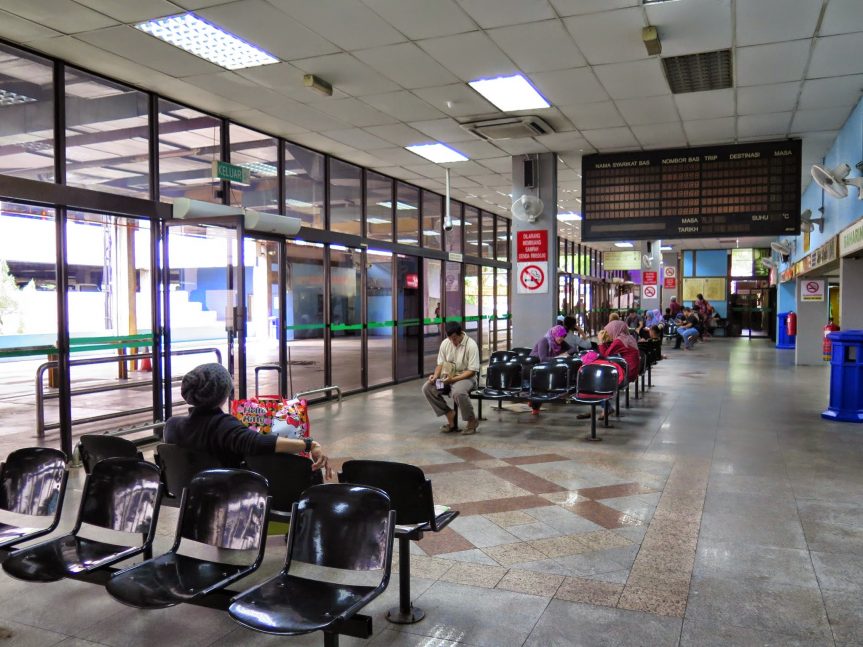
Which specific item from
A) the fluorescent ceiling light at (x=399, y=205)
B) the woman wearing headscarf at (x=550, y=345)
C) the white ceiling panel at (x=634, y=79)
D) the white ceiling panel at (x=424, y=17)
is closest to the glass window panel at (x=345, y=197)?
the fluorescent ceiling light at (x=399, y=205)

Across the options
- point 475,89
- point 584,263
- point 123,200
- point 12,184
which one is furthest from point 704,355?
point 12,184

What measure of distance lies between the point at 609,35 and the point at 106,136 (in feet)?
15.4

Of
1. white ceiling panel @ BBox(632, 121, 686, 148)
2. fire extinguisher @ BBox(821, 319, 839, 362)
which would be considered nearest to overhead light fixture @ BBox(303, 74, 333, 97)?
white ceiling panel @ BBox(632, 121, 686, 148)

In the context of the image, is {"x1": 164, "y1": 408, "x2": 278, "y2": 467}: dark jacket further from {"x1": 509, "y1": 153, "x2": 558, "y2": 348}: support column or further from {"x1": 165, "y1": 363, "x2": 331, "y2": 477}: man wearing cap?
{"x1": 509, "y1": 153, "x2": 558, "y2": 348}: support column

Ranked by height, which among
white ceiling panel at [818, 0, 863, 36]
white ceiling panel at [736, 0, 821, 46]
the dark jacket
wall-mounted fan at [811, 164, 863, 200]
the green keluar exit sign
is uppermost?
white ceiling panel at [736, 0, 821, 46]

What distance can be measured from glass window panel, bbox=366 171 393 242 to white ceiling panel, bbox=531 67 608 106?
436cm

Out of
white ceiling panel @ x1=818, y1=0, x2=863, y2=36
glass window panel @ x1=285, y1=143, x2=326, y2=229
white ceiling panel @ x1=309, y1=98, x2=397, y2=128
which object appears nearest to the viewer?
white ceiling panel @ x1=818, y1=0, x2=863, y2=36

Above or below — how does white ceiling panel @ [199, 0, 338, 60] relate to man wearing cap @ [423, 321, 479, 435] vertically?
above

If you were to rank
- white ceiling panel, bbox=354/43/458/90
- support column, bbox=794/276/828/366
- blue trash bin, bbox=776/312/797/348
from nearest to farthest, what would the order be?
white ceiling panel, bbox=354/43/458/90, support column, bbox=794/276/828/366, blue trash bin, bbox=776/312/797/348

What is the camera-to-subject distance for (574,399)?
22.5 feet

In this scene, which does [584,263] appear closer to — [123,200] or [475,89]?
[475,89]

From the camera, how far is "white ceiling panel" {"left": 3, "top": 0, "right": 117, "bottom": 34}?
450cm

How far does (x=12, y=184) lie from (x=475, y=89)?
418 centimetres

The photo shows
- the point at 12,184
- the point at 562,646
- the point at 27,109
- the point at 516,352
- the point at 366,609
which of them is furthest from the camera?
the point at 516,352
